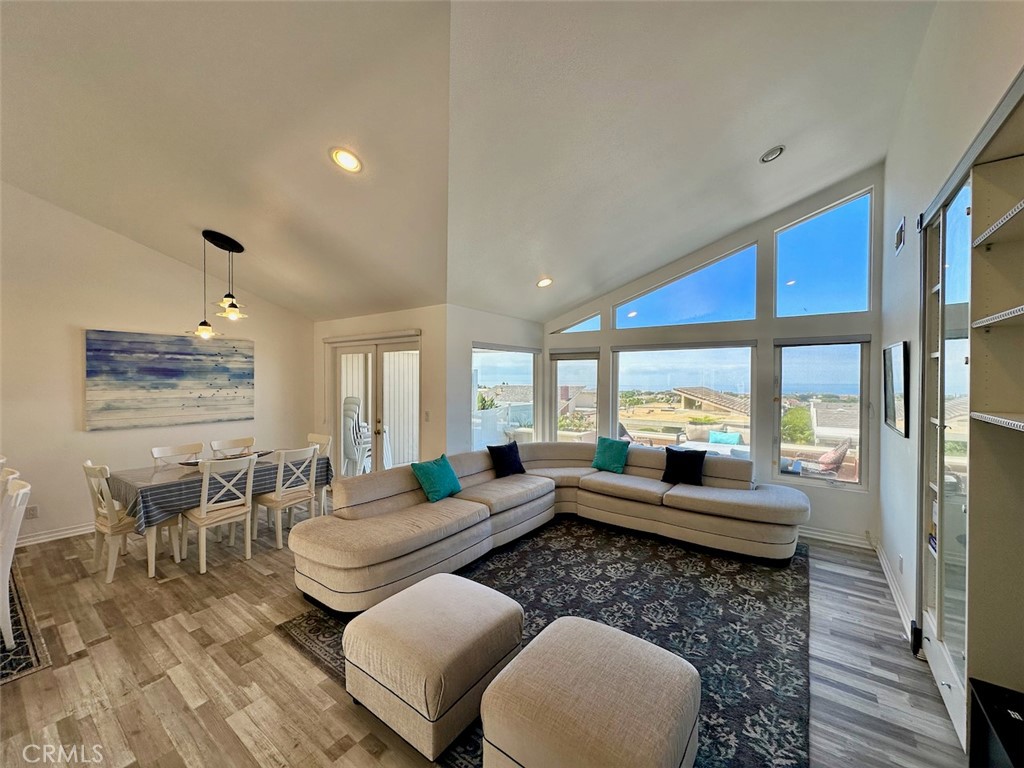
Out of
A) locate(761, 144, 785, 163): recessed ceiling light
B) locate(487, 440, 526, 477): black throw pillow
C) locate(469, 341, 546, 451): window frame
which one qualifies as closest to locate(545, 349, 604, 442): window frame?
locate(469, 341, 546, 451): window frame

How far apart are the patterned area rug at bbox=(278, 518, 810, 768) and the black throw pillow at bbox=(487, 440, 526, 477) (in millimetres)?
733

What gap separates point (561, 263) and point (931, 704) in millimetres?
3962

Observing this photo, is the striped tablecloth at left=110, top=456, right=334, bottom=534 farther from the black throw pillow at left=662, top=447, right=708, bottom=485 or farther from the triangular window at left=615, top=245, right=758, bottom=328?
the triangular window at left=615, top=245, right=758, bottom=328

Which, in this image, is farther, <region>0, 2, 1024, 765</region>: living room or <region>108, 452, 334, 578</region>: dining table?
<region>108, 452, 334, 578</region>: dining table

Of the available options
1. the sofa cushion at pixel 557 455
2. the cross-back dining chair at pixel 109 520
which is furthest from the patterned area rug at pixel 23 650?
the sofa cushion at pixel 557 455

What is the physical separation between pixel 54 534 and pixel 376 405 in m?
3.23

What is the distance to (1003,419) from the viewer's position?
1.36m

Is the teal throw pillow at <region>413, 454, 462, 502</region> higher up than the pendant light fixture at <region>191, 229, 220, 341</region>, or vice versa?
the pendant light fixture at <region>191, 229, 220, 341</region>

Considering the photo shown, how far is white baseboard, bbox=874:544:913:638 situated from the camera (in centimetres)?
243

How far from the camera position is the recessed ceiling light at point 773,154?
2.96 meters

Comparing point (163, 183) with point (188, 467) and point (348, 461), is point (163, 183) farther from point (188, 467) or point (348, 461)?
point (348, 461)

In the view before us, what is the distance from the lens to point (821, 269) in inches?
159

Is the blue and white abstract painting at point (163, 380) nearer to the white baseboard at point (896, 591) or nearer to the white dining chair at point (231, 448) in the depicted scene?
the white dining chair at point (231, 448)

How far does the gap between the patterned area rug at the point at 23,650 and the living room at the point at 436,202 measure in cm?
9
